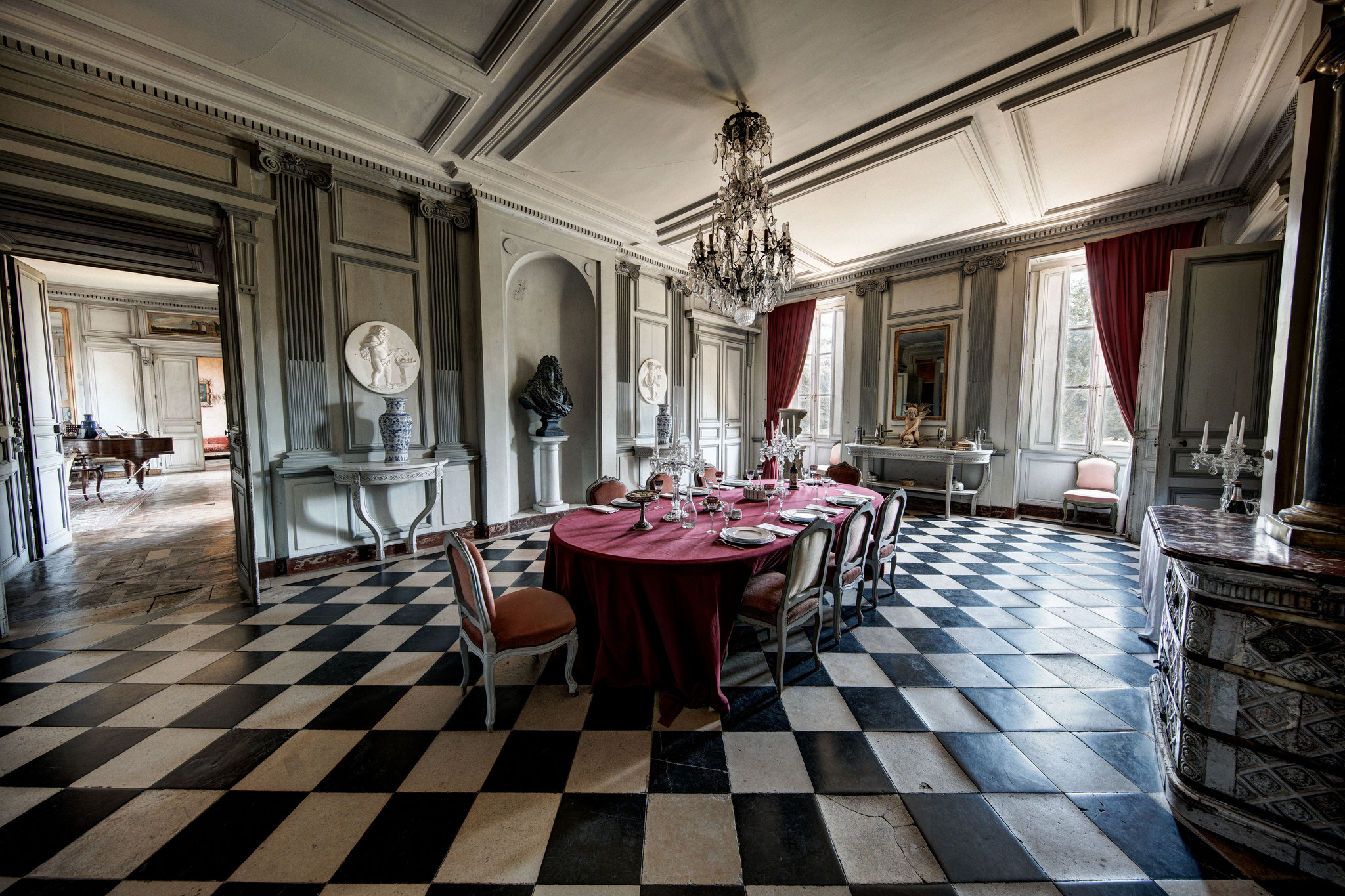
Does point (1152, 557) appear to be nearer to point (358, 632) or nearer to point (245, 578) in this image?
point (358, 632)

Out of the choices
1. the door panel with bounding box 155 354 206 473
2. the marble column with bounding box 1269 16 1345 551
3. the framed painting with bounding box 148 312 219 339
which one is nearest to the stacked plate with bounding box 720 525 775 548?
the marble column with bounding box 1269 16 1345 551

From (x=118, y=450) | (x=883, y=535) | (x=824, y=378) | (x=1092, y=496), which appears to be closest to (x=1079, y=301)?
(x=1092, y=496)

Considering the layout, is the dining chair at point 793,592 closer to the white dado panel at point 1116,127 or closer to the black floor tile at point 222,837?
the black floor tile at point 222,837

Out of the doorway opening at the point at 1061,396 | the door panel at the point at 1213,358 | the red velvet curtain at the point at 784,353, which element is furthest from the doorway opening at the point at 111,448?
the doorway opening at the point at 1061,396

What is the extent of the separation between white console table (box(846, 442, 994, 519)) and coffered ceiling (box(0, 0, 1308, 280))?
2.94 meters

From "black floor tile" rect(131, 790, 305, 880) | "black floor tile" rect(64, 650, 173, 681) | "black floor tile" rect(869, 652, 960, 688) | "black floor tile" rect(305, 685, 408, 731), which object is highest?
"black floor tile" rect(64, 650, 173, 681)

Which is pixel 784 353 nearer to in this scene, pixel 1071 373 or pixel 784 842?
pixel 1071 373

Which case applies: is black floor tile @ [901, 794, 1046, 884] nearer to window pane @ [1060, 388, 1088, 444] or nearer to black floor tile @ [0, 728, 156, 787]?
black floor tile @ [0, 728, 156, 787]

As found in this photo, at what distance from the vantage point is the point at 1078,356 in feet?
18.7

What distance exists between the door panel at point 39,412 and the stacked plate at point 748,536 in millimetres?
6146

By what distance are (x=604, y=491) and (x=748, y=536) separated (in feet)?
4.45

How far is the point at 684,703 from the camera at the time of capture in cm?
206

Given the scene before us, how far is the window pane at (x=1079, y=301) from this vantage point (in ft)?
18.3

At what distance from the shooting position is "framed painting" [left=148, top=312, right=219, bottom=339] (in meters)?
9.20
